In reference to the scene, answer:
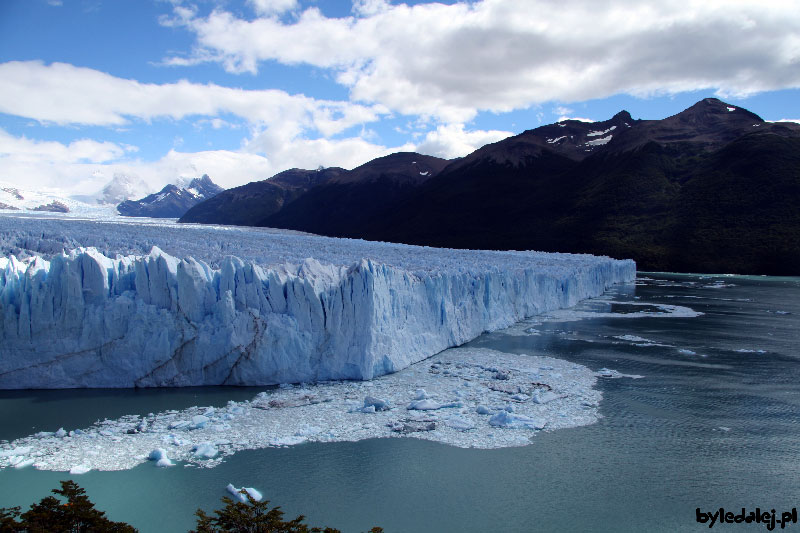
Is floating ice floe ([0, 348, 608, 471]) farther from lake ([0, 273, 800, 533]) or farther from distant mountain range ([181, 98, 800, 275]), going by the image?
distant mountain range ([181, 98, 800, 275])

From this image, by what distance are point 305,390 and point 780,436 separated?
8514mm

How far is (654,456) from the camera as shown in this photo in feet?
26.9

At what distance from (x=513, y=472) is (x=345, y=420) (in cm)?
294

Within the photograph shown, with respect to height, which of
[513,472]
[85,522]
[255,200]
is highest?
[255,200]

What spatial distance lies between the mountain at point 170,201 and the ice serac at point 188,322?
123 meters

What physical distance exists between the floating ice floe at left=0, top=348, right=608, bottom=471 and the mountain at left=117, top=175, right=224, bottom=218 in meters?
126

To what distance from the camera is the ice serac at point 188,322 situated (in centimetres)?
1034

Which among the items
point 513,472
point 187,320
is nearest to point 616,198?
point 187,320

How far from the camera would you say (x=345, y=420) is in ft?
29.3

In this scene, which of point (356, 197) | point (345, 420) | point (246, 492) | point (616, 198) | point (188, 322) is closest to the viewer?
point (246, 492)

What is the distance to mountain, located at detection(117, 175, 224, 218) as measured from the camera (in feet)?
444

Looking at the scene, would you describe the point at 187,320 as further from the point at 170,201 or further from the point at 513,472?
the point at 170,201

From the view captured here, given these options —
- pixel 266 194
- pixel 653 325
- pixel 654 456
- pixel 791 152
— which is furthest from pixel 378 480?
pixel 266 194

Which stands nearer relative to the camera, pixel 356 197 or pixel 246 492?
pixel 246 492
